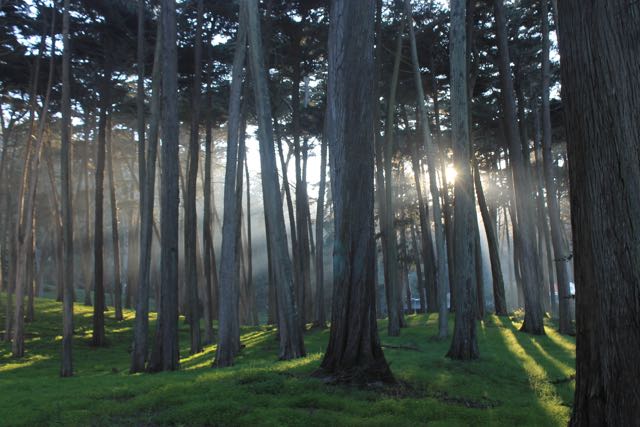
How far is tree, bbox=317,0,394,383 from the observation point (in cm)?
814

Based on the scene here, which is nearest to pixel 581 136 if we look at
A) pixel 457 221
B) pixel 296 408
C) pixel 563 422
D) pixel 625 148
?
pixel 625 148

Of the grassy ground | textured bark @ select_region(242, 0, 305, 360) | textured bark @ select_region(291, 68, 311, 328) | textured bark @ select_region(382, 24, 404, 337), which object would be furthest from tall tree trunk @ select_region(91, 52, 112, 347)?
textured bark @ select_region(382, 24, 404, 337)

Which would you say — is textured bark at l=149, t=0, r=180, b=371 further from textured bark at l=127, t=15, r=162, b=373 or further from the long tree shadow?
the long tree shadow

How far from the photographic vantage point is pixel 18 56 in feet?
67.4

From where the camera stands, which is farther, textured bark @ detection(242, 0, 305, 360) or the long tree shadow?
textured bark @ detection(242, 0, 305, 360)

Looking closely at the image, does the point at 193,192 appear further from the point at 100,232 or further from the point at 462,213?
the point at 462,213

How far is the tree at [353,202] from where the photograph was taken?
26.7 ft

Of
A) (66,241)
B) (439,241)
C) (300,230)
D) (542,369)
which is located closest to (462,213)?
(542,369)

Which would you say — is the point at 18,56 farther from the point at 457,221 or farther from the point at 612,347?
the point at 612,347

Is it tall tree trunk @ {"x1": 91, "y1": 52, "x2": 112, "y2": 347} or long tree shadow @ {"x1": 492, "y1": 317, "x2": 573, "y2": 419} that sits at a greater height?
tall tree trunk @ {"x1": 91, "y1": 52, "x2": 112, "y2": 347}

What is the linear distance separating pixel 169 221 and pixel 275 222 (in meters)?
2.55

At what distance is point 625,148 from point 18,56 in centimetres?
2127

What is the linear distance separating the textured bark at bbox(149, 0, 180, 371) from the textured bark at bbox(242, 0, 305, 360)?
6.93ft

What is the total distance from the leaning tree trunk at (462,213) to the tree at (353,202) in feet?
15.2
